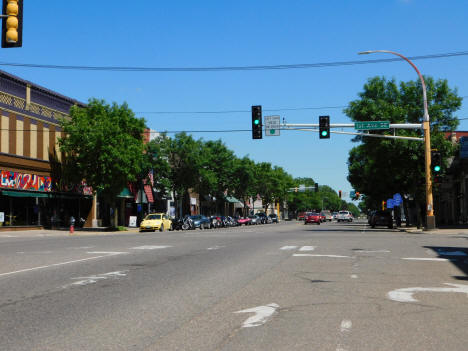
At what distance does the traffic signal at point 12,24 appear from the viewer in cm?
1178

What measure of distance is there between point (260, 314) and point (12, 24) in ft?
25.6

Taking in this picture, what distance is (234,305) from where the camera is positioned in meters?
8.77

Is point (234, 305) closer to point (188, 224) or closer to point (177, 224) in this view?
point (177, 224)

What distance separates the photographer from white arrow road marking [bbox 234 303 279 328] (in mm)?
7383

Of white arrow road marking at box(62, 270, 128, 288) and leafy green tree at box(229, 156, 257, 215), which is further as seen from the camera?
leafy green tree at box(229, 156, 257, 215)

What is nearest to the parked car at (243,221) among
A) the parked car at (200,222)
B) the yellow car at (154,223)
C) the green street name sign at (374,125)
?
the parked car at (200,222)

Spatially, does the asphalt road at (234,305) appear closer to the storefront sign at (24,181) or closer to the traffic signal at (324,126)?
the traffic signal at (324,126)

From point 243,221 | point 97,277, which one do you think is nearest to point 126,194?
point 243,221

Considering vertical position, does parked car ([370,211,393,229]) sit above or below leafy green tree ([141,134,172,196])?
below

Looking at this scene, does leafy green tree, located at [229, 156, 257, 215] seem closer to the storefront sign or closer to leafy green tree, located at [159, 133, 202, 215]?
leafy green tree, located at [159, 133, 202, 215]

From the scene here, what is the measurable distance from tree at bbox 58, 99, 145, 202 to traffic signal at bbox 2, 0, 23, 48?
35030 millimetres

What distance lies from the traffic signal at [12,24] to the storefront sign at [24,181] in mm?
32961

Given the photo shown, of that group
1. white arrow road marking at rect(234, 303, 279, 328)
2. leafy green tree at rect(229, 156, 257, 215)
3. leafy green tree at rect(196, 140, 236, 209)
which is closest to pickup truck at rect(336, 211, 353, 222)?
leafy green tree at rect(229, 156, 257, 215)

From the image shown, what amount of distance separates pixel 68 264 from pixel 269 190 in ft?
322
